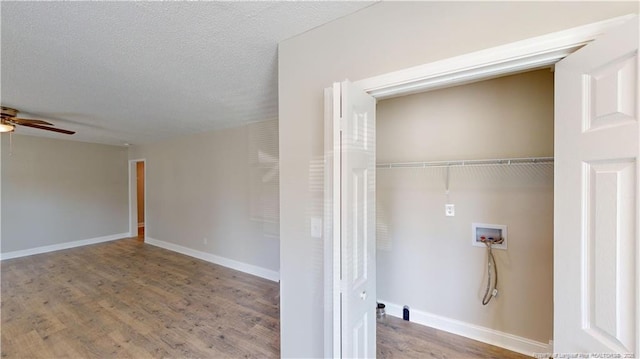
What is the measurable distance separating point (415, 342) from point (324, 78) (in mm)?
2285

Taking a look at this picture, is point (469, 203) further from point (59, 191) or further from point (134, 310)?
point (59, 191)

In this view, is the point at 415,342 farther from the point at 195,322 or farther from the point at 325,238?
the point at 195,322

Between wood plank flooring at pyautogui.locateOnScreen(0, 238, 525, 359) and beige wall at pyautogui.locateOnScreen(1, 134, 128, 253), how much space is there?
3.04ft

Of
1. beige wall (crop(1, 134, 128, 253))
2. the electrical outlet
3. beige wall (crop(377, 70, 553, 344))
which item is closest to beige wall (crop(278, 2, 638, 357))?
beige wall (crop(377, 70, 553, 344))

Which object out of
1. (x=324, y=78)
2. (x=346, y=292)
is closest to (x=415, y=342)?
(x=346, y=292)

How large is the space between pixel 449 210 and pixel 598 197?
1509 millimetres

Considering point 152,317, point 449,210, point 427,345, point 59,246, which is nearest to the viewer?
point 427,345

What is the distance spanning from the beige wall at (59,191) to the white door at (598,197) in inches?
285

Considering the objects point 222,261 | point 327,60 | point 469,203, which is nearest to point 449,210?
point 469,203

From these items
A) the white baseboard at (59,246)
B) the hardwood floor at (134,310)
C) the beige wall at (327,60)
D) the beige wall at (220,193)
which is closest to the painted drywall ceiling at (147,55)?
the beige wall at (327,60)

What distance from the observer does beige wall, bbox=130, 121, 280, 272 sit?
370 centimetres

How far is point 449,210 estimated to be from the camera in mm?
2279


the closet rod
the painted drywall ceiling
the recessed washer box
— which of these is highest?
the painted drywall ceiling

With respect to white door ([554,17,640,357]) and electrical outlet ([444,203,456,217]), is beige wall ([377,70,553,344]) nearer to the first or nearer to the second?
electrical outlet ([444,203,456,217])
